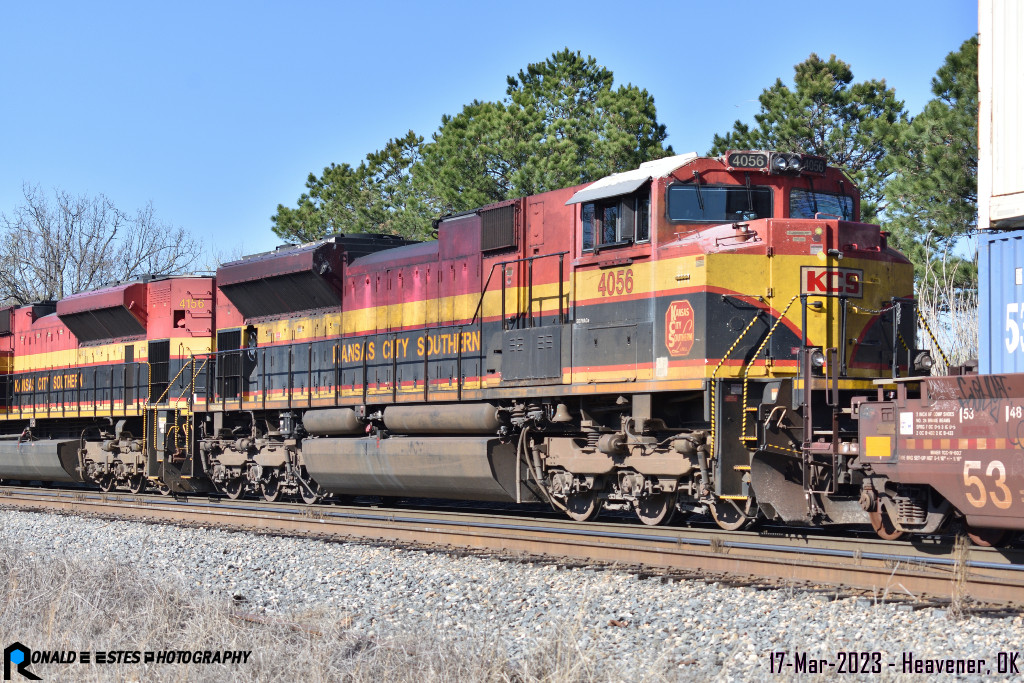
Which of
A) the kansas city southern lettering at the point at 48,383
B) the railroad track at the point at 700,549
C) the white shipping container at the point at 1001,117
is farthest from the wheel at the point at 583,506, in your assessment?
the kansas city southern lettering at the point at 48,383

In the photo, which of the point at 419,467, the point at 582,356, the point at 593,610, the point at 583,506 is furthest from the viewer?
the point at 419,467

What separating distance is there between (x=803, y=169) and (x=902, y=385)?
3143 mm

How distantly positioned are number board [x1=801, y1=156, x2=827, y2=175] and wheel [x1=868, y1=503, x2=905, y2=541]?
3.73 metres

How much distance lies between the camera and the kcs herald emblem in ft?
37.0

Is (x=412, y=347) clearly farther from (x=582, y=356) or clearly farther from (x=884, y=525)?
(x=884, y=525)

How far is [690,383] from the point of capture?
1120cm

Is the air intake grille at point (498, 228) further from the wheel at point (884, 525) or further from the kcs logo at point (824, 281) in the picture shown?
the wheel at point (884, 525)

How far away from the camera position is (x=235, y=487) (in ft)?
62.5

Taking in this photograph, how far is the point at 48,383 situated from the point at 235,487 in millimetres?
7641

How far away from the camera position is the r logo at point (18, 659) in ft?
22.0

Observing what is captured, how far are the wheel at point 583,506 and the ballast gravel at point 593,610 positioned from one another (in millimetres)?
2390

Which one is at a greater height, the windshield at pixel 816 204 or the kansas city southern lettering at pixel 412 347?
the windshield at pixel 816 204

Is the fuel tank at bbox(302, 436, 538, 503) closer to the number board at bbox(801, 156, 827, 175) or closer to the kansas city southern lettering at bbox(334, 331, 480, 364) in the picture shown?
the kansas city southern lettering at bbox(334, 331, 480, 364)

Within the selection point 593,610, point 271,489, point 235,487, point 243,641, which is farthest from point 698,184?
point 235,487
